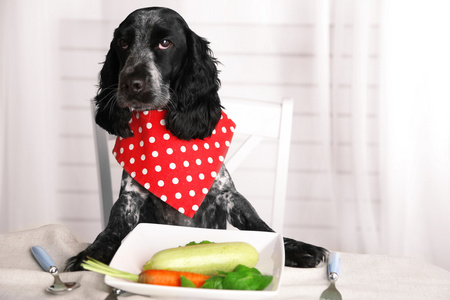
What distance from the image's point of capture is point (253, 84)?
3062mm

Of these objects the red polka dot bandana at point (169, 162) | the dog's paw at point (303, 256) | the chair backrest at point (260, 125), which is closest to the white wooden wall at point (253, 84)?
the chair backrest at point (260, 125)

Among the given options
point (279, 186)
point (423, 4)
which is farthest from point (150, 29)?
point (423, 4)

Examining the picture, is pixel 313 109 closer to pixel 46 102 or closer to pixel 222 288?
pixel 46 102

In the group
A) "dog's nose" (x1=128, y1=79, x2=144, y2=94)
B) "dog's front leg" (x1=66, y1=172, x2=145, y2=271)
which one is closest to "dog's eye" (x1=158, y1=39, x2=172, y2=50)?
"dog's nose" (x1=128, y1=79, x2=144, y2=94)

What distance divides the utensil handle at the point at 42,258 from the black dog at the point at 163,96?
0.76ft

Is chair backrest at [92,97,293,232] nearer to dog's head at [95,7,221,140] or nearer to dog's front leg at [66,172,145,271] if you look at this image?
dog's head at [95,7,221,140]

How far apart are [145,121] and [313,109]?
1.55 metres

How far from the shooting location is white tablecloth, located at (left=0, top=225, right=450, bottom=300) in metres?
1.07

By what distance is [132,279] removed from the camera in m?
0.98

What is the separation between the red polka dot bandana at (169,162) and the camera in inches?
62.1

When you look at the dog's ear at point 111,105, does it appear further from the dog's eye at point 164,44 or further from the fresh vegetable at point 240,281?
the fresh vegetable at point 240,281

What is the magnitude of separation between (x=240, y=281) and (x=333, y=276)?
0.28 meters

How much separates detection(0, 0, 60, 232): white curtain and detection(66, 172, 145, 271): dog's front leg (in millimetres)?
1575

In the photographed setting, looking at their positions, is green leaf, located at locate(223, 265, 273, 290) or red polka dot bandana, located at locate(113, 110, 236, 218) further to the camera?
red polka dot bandana, located at locate(113, 110, 236, 218)
